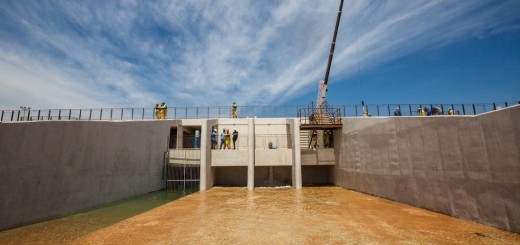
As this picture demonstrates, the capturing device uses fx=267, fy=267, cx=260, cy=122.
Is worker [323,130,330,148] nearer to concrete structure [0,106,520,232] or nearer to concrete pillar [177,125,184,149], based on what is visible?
concrete structure [0,106,520,232]

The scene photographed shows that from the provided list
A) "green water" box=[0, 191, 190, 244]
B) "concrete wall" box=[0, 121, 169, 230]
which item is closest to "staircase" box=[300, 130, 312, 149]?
"concrete wall" box=[0, 121, 169, 230]

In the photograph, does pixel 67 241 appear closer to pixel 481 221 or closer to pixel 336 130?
pixel 481 221

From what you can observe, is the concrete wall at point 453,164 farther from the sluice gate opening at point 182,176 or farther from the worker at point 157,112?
the worker at point 157,112

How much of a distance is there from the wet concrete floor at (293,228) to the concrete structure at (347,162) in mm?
876

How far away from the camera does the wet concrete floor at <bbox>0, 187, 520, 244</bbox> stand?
6.86 metres

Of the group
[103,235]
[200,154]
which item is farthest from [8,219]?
[200,154]

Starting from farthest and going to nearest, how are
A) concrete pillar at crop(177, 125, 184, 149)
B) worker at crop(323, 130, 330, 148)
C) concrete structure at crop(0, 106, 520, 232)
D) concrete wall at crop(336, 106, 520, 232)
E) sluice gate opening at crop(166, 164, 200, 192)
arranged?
worker at crop(323, 130, 330, 148)
concrete pillar at crop(177, 125, 184, 149)
sluice gate opening at crop(166, 164, 200, 192)
concrete structure at crop(0, 106, 520, 232)
concrete wall at crop(336, 106, 520, 232)

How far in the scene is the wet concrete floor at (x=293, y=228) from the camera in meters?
6.86

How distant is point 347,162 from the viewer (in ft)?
59.8

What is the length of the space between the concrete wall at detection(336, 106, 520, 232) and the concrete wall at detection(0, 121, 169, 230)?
13488 mm

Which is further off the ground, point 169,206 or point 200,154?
point 200,154

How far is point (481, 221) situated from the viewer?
25.6ft

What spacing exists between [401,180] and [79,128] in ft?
46.0

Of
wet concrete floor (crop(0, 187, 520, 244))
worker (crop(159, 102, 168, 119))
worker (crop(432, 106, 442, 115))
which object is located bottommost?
wet concrete floor (crop(0, 187, 520, 244))
